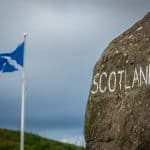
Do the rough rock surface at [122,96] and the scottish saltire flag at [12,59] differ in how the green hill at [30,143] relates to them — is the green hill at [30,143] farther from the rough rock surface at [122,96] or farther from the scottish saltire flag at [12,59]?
the rough rock surface at [122,96]

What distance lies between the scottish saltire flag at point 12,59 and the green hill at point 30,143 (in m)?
6.93

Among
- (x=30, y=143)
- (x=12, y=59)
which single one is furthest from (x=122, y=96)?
(x=30, y=143)

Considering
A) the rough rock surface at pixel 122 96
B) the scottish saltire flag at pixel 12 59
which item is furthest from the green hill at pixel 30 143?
the rough rock surface at pixel 122 96

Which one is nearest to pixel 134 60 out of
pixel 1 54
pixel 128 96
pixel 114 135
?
pixel 128 96

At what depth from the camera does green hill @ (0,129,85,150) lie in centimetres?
2630

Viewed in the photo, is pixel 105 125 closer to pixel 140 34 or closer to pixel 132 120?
pixel 132 120

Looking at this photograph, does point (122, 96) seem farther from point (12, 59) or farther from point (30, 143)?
point (30, 143)

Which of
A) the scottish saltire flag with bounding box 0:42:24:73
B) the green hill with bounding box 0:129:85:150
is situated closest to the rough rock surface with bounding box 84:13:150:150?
the scottish saltire flag with bounding box 0:42:24:73

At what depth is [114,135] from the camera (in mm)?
11500

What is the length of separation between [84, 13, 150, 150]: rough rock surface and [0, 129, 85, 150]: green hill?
13161 millimetres

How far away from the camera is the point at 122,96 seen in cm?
1152

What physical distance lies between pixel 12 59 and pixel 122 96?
317 inches

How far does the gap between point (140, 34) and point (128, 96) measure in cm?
122

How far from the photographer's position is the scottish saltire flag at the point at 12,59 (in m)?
18.6
